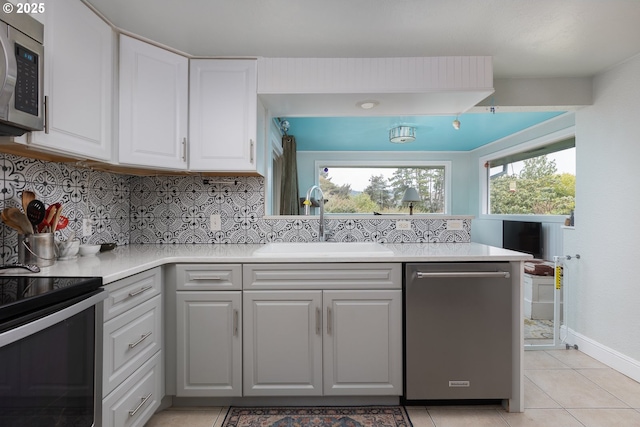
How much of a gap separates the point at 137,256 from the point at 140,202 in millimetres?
798

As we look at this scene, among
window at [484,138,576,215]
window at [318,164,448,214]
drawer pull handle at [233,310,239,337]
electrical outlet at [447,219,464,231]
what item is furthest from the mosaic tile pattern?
window at [484,138,576,215]

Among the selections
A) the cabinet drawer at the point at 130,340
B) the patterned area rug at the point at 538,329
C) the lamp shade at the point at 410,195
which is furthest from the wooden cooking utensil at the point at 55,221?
the lamp shade at the point at 410,195

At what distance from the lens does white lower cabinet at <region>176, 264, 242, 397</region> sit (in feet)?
6.07

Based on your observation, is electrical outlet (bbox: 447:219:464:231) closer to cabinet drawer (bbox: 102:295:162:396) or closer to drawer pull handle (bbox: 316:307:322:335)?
drawer pull handle (bbox: 316:307:322:335)

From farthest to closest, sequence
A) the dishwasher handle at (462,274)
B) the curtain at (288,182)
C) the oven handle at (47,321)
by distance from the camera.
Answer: the curtain at (288,182)
the dishwasher handle at (462,274)
the oven handle at (47,321)

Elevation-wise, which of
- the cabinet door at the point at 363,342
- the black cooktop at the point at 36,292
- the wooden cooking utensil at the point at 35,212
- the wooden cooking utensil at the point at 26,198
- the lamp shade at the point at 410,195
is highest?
the lamp shade at the point at 410,195

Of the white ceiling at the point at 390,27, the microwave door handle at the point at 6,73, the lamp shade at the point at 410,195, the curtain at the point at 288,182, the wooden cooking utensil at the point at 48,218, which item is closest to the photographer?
the microwave door handle at the point at 6,73

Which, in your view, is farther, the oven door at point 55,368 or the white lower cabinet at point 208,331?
the white lower cabinet at point 208,331

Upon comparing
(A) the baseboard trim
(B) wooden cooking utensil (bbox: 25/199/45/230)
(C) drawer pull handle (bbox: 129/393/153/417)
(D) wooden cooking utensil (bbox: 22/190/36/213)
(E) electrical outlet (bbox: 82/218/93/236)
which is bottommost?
(A) the baseboard trim

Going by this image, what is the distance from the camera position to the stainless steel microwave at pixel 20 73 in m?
1.15

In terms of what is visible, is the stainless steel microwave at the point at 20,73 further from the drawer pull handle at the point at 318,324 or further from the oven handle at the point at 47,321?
the drawer pull handle at the point at 318,324

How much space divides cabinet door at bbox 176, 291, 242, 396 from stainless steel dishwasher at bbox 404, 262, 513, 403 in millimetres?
972

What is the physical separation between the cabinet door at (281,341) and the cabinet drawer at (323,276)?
52 mm

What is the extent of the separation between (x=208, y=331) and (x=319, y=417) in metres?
0.78
